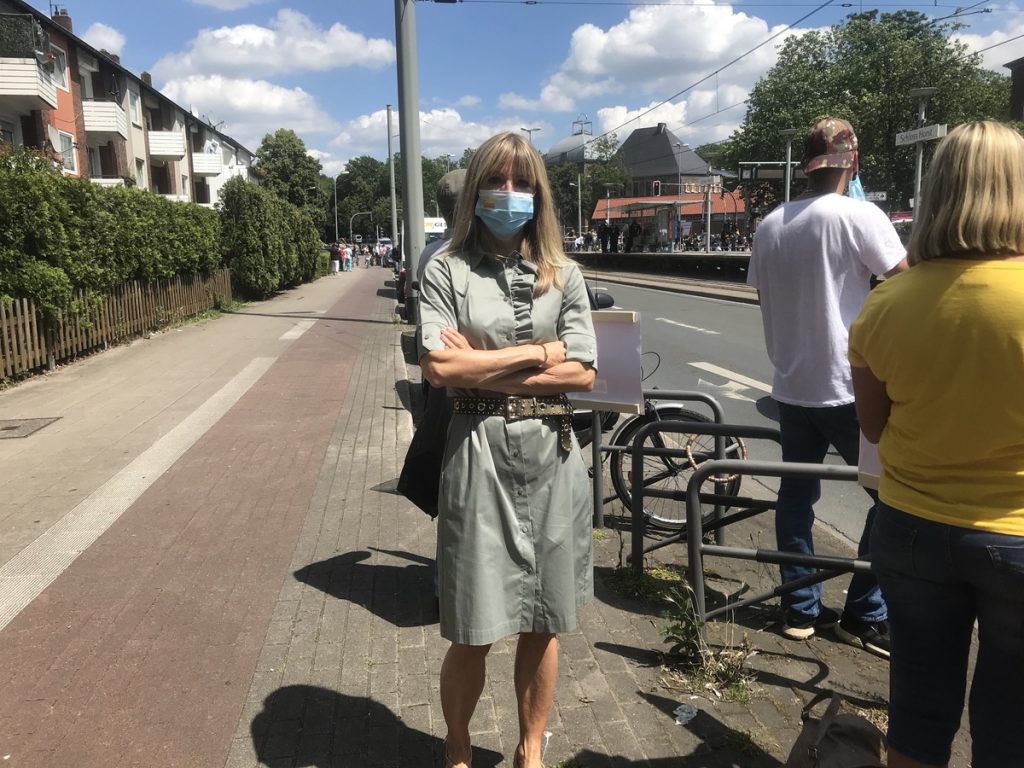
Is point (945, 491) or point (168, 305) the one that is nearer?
point (945, 491)

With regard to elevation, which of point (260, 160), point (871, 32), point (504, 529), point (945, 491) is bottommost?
point (504, 529)

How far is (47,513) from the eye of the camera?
4941 mm

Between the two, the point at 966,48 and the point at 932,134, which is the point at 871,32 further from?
the point at 932,134

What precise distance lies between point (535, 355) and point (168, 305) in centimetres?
1534

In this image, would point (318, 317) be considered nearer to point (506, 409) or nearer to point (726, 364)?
point (726, 364)

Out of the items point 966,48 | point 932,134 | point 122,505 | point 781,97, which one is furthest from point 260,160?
point 122,505

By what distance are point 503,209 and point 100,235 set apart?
1125 centimetres

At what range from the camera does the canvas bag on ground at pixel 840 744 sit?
207 centimetres

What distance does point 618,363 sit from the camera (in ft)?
12.4

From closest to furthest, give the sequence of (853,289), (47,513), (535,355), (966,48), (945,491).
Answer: (945,491)
(535,355)
(853,289)
(47,513)
(966,48)

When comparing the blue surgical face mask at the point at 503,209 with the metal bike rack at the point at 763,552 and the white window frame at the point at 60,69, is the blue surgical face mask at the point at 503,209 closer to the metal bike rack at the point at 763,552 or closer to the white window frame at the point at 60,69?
the metal bike rack at the point at 763,552

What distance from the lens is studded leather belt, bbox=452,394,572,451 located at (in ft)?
7.16

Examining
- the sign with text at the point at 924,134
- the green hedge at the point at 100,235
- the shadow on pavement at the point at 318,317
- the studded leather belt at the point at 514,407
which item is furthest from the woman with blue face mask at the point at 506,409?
the sign with text at the point at 924,134

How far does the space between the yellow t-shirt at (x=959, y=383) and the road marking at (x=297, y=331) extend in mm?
13436
